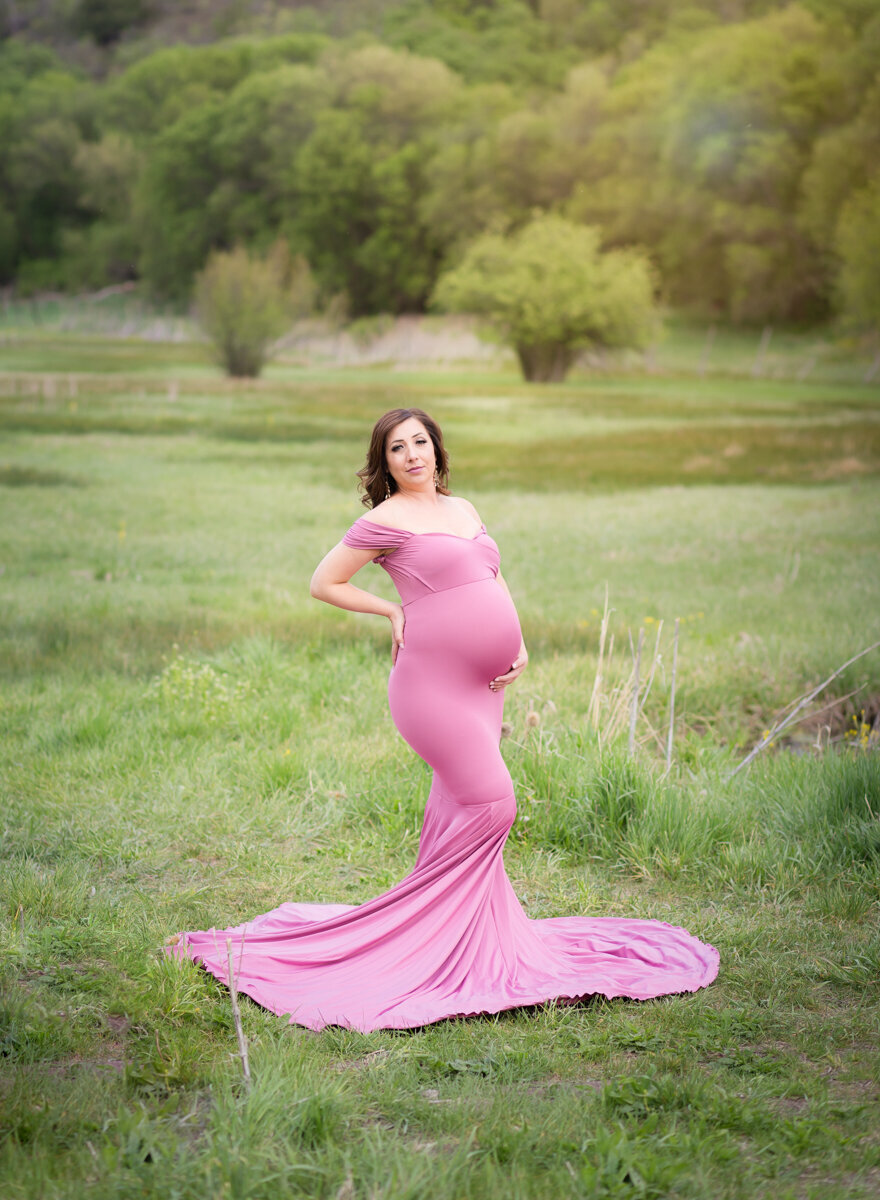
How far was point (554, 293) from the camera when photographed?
1138 cm

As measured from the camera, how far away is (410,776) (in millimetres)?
5152

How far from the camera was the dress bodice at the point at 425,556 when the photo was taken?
346 cm

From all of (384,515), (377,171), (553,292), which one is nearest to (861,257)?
(553,292)

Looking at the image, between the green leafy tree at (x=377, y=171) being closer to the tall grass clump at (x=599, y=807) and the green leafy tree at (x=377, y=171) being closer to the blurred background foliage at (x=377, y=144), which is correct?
the blurred background foliage at (x=377, y=144)

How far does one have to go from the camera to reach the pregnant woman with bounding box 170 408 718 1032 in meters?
3.39

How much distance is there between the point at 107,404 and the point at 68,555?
2423 mm

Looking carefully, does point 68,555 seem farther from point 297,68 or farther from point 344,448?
point 297,68

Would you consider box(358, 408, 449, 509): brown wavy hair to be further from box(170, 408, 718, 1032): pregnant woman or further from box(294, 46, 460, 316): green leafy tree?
box(294, 46, 460, 316): green leafy tree

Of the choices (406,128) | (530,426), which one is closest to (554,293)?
(530,426)

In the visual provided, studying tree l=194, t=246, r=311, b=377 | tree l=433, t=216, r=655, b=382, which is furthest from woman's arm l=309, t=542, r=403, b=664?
tree l=194, t=246, r=311, b=377

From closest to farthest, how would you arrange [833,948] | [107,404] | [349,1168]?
[349,1168] → [833,948] → [107,404]

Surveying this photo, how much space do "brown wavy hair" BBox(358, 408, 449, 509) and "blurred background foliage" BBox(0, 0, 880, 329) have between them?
803 centimetres

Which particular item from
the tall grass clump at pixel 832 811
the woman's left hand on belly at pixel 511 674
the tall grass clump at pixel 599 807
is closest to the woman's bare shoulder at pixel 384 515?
the woman's left hand on belly at pixel 511 674

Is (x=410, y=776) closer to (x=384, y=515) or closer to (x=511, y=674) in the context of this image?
(x=511, y=674)
